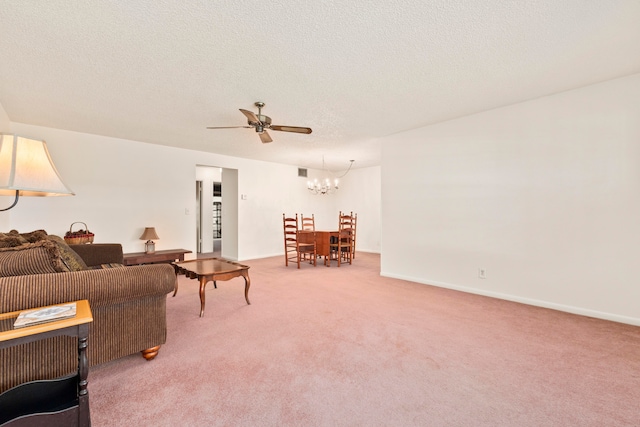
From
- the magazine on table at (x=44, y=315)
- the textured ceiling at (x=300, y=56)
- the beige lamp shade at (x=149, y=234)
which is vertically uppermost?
the textured ceiling at (x=300, y=56)

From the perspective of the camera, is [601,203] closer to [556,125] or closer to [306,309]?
[556,125]

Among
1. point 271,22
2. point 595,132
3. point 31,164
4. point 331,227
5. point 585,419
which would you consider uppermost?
point 271,22

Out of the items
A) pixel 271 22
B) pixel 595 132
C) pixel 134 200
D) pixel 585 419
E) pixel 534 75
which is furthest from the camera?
pixel 134 200

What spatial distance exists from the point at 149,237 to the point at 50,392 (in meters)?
3.87

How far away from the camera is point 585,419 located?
1.45 m

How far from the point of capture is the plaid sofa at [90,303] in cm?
147

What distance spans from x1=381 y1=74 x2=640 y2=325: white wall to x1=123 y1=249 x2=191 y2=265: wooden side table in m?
4.01

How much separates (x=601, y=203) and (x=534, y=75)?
4.99 feet

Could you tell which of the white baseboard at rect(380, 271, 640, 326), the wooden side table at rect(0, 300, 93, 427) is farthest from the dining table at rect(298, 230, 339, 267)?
the wooden side table at rect(0, 300, 93, 427)

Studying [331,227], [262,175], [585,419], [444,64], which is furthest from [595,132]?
[331,227]

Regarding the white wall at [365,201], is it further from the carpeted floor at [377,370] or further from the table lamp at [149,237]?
the table lamp at [149,237]

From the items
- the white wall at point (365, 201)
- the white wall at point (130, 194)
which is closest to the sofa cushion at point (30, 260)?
the white wall at point (130, 194)

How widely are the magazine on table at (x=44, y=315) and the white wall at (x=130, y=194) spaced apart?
11.5 ft

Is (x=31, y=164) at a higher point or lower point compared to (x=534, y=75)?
lower
